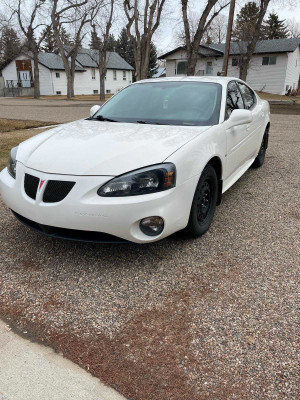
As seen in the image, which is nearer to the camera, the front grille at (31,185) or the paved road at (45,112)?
the front grille at (31,185)

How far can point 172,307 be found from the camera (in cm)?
236

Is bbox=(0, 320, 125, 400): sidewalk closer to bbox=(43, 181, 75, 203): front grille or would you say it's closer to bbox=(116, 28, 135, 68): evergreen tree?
bbox=(43, 181, 75, 203): front grille

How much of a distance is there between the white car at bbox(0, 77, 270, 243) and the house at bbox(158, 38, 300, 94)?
118 ft

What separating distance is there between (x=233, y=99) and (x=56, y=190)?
2692 millimetres

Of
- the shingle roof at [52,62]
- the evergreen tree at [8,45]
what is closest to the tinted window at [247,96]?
the evergreen tree at [8,45]

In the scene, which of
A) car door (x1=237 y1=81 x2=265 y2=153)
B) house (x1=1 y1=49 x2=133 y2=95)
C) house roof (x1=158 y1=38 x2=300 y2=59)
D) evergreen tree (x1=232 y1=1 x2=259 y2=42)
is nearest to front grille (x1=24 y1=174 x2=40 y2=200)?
car door (x1=237 y1=81 x2=265 y2=153)

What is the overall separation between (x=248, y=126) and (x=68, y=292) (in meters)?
3.12

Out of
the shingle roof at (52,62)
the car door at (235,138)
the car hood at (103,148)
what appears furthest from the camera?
the shingle roof at (52,62)

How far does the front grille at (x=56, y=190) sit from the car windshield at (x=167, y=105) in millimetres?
1382

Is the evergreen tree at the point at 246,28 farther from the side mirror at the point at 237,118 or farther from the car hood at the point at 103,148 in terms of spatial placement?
the car hood at the point at 103,148

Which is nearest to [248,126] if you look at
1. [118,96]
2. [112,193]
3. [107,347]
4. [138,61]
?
[118,96]

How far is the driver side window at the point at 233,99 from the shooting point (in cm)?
388

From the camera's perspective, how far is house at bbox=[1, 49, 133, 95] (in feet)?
150

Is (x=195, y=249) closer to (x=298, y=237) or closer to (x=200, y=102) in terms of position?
(x=298, y=237)
